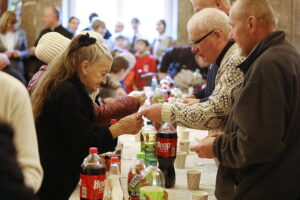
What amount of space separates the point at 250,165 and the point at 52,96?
0.98 m

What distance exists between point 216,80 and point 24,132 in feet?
4.14

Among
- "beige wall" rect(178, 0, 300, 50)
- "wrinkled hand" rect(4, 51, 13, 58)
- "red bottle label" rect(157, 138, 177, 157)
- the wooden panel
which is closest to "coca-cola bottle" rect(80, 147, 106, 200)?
"red bottle label" rect(157, 138, 177, 157)

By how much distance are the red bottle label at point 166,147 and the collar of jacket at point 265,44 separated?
0.59 meters

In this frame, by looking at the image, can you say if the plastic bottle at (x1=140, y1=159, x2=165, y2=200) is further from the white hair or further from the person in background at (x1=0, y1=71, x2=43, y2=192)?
the white hair

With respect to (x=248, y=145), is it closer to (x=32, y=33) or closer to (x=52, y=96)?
(x=52, y=96)

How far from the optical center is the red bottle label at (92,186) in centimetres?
188

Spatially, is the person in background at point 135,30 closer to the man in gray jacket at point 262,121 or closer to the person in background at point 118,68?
the person in background at point 118,68

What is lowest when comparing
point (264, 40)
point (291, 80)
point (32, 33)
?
point (32, 33)

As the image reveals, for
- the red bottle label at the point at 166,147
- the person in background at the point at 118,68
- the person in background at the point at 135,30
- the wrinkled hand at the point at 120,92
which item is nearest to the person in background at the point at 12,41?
the person in background at the point at 135,30

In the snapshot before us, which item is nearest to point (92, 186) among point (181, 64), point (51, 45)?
point (51, 45)

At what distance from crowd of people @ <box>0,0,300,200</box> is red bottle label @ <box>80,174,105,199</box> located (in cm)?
24

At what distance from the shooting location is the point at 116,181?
207 cm

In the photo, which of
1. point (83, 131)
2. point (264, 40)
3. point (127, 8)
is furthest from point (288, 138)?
point (127, 8)

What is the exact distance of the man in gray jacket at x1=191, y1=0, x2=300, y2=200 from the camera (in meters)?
1.83
